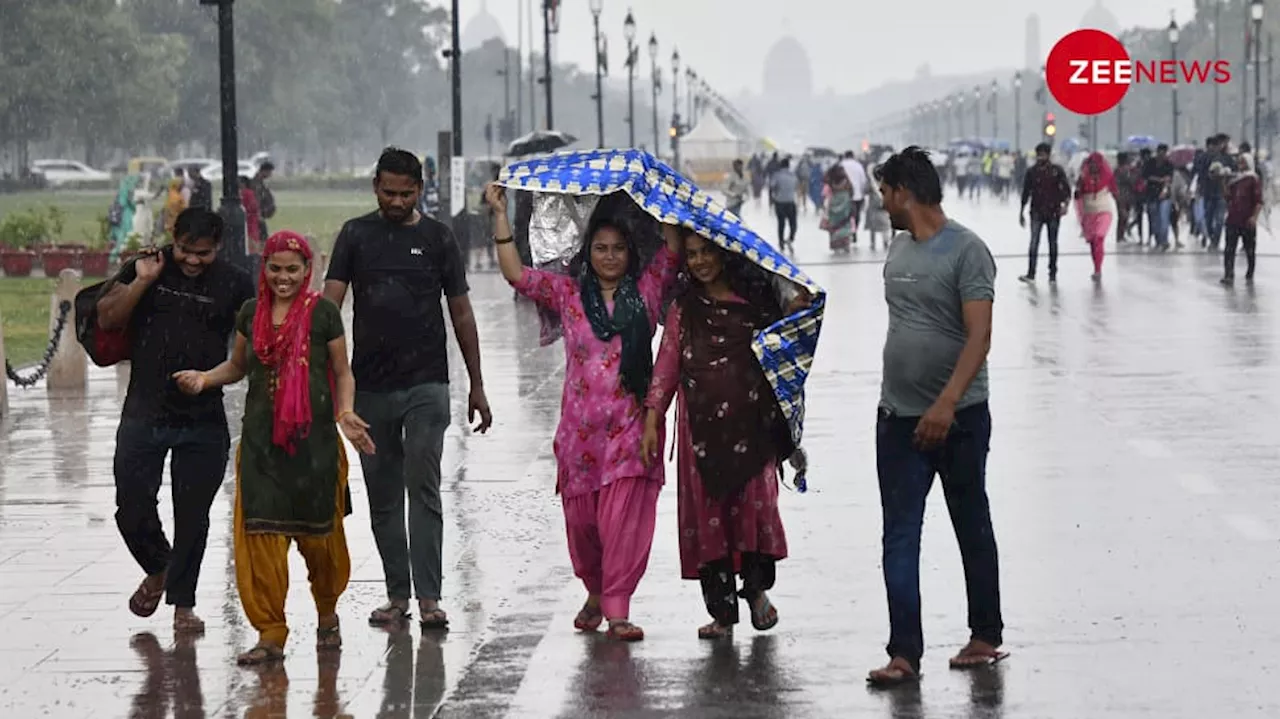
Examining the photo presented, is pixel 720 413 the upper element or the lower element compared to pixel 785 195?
lower

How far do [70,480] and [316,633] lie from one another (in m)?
4.67

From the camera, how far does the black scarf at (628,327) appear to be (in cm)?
864

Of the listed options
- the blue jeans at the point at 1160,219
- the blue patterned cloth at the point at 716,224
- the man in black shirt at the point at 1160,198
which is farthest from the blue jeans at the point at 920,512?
the blue jeans at the point at 1160,219

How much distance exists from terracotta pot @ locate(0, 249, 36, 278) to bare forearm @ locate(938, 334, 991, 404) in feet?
93.9

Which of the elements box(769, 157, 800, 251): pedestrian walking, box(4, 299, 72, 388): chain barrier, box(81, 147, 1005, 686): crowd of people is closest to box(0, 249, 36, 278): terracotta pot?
box(769, 157, 800, 251): pedestrian walking

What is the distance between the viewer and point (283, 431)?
8266mm

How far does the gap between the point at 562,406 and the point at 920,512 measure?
4.21 feet

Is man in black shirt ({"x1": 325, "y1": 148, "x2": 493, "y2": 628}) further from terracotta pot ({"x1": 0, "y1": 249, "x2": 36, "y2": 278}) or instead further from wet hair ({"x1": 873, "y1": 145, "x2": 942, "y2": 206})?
terracotta pot ({"x1": 0, "y1": 249, "x2": 36, "y2": 278})

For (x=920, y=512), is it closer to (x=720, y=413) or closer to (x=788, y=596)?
(x=720, y=413)

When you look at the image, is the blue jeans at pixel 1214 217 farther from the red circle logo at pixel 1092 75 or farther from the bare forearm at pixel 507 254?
the red circle logo at pixel 1092 75

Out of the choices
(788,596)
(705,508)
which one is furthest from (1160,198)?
(705,508)

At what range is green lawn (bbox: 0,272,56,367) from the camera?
2257 centimetres

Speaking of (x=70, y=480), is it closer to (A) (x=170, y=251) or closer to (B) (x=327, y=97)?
(A) (x=170, y=251)

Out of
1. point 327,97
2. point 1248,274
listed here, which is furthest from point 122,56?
point 1248,274
